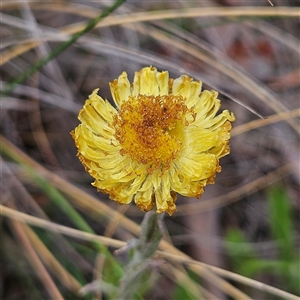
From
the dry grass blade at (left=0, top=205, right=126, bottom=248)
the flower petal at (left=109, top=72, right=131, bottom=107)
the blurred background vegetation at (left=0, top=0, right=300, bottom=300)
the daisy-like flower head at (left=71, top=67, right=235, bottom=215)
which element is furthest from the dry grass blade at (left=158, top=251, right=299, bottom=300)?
the flower petal at (left=109, top=72, right=131, bottom=107)

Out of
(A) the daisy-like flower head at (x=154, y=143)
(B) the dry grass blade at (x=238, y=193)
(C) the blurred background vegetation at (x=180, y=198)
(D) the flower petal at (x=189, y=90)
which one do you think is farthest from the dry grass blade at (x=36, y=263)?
(D) the flower petal at (x=189, y=90)

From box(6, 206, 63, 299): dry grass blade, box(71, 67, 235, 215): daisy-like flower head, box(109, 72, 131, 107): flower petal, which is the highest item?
box(109, 72, 131, 107): flower petal

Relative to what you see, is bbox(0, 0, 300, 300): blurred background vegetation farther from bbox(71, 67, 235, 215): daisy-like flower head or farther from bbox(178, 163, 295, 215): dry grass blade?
bbox(71, 67, 235, 215): daisy-like flower head

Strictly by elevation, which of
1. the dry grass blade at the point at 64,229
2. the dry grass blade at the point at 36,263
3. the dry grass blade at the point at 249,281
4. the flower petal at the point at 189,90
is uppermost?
the flower petal at the point at 189,90

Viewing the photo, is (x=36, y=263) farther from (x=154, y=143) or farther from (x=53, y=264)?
(x=154, y=143)

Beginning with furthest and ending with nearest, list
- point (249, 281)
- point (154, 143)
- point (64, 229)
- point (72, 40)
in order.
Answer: point (64, 229) → point (72, 40) → point (249, 281) → point (154, 143)

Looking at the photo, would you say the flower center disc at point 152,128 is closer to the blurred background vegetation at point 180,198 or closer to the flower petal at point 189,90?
the flower petal at point 189,90

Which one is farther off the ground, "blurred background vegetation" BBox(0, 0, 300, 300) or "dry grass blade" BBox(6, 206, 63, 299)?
"blurred background vegetation" BBox(0, 0, 300, 300)

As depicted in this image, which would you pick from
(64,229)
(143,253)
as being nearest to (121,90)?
(143,253)
